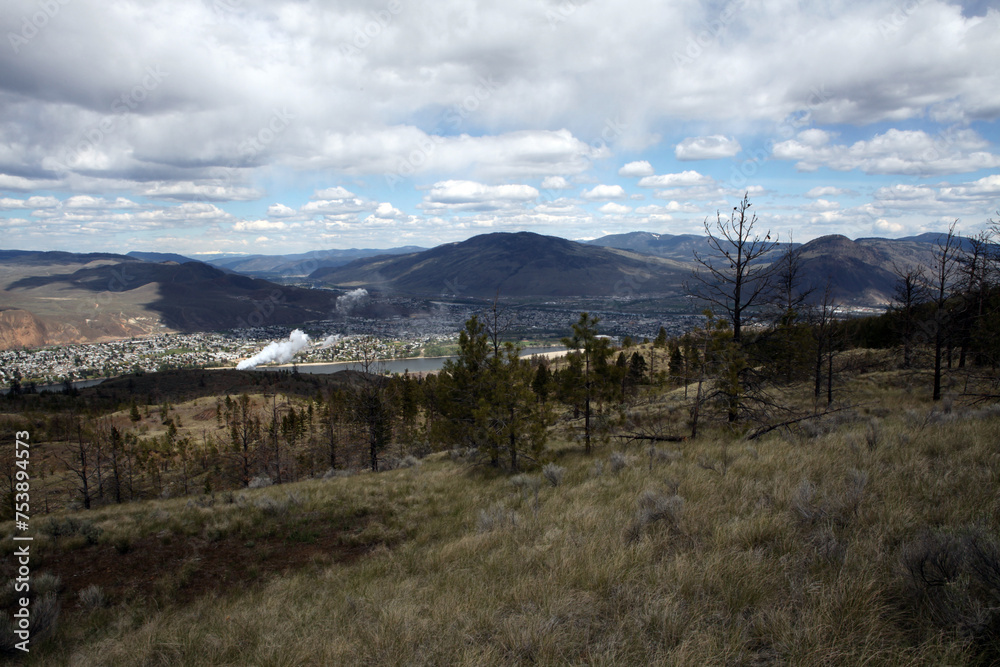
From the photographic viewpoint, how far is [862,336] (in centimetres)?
4628

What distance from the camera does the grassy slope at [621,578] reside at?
3.14 meters

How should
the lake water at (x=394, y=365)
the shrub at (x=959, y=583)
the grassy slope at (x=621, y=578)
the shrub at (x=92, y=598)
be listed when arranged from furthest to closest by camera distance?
the lake water at (x=394, y=365)
the shrub at (x=92, y=598)
the grassy slope at (x=621, y=578)
the shrub at (x=959, y=583)

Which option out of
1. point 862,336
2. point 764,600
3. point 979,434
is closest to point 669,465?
point 979,434

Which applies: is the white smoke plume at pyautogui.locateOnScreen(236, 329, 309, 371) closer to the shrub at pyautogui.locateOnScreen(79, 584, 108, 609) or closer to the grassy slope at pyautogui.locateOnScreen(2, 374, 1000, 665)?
the shrub at pyautogui.locateOnScreen(79, 584, 108, 609)

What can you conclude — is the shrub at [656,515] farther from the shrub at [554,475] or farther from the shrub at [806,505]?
the shrub at [554,475]

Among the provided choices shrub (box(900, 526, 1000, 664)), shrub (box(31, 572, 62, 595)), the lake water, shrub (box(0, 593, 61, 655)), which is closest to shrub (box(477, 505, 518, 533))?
shrub (box(900, 526, 1000, 664))

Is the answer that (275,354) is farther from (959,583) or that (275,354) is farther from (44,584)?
(959,583)

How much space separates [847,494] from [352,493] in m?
10.9

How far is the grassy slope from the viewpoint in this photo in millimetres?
3139

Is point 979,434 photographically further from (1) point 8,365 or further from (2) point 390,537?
(1) point 8,365

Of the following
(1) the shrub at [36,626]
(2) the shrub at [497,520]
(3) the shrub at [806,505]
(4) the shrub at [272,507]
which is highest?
(3) the shrub at [806,505]

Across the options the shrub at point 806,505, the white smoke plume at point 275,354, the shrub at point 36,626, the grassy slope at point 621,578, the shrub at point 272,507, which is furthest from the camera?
the white smoke plume at point 275,354

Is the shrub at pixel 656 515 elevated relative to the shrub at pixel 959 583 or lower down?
lower down

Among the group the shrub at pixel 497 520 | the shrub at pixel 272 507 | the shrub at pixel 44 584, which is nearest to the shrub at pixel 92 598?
the shrub at pixel 44 584
